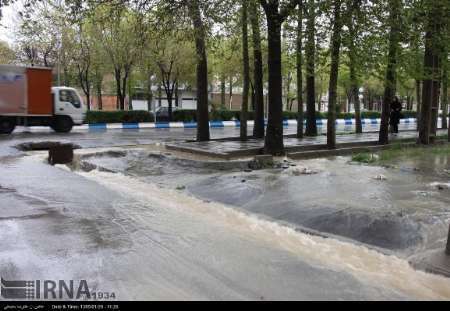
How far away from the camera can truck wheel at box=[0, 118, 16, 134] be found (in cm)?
2295

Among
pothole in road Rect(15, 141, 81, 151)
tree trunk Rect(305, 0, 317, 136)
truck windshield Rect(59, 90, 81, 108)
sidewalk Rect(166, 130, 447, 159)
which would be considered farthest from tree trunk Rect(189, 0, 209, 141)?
truck windshield Rect(59, 90, 81, 108)

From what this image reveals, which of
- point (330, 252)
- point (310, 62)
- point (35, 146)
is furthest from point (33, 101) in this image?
point (330, 252)

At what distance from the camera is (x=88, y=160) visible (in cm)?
1525

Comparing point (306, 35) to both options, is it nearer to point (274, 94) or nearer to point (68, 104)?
point (274, 94)

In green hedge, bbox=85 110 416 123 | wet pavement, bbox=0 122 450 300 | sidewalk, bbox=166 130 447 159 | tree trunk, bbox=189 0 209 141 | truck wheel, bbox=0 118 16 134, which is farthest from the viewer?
green hedge, bbox=85 110 416 123

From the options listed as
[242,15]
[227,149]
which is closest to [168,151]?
[227,149]

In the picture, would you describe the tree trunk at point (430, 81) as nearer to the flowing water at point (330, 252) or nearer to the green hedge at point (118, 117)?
the flowing water at point (330, 252)

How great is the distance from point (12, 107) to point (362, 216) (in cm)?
1954

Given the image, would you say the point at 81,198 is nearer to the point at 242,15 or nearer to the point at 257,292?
the point at 257,292

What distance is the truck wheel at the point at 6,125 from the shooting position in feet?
75.3

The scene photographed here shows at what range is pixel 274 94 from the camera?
14.5 meters

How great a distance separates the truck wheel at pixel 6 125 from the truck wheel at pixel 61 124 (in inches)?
89.2
